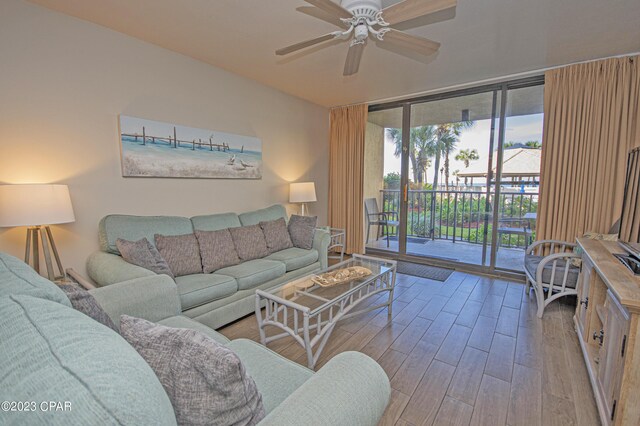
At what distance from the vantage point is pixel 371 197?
5.01 metres

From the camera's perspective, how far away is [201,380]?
72 centimetres

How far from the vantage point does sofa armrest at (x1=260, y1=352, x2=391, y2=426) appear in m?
0.77

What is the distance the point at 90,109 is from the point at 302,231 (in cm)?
230

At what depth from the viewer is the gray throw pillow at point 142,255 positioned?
217cm

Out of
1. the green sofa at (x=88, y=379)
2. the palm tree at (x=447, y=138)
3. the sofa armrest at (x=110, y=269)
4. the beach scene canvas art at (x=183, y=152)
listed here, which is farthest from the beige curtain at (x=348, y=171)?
the green sofa at (x=88, y=379)

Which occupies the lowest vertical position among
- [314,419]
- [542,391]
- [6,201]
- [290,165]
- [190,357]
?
[542,391]

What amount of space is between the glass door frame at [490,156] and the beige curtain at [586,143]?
407mm

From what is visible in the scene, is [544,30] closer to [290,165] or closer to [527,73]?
[527,73]

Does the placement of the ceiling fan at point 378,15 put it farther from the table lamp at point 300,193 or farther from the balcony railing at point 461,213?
the balcony railing at point 461,213

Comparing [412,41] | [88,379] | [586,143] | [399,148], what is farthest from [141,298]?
[586,143]

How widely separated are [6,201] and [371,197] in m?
4.29

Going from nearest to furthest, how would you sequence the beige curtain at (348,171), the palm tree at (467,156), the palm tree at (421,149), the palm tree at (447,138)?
the palm tree at (467,156), the palm tree at (447,138), the palm tree at (421,149), the beige curtain at (348,171)

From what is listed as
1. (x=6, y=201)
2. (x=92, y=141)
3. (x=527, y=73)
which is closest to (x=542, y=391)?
(x=527, y=73)

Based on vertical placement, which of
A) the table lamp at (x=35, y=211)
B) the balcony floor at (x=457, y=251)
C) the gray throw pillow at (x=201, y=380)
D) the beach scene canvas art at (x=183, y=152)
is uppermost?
the beach scene canvas art at (x=183, y=152)
